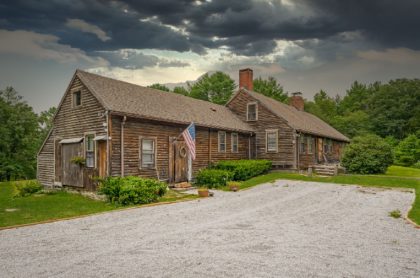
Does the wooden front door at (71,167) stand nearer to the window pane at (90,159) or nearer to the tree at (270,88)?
the window pane at (90,159)

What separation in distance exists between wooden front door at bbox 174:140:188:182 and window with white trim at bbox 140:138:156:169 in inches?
68.5

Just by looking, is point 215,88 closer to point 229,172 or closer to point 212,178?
point 229,172

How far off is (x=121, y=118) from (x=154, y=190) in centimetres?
482

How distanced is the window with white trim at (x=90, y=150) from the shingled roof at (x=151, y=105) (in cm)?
246

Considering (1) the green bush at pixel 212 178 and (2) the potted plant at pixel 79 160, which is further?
(1) the green bush at pixel 212 178

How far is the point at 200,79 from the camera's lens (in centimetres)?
6438

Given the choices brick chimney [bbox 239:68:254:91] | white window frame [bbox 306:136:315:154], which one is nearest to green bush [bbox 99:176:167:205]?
white window frame [bbox 306:136:315:154]

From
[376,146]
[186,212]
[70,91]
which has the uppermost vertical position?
[70,91]

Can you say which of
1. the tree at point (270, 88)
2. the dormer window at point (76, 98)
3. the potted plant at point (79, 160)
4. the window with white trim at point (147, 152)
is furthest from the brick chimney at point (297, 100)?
the potted plant at point (79, 160)

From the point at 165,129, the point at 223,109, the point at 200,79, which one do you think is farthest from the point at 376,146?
the point at 200,79

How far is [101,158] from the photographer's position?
16375mm

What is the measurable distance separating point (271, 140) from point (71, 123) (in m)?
15.9

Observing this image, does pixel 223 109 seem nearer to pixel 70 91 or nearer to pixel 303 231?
pixel 70 91

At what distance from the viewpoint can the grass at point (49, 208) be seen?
10680 millimetres
